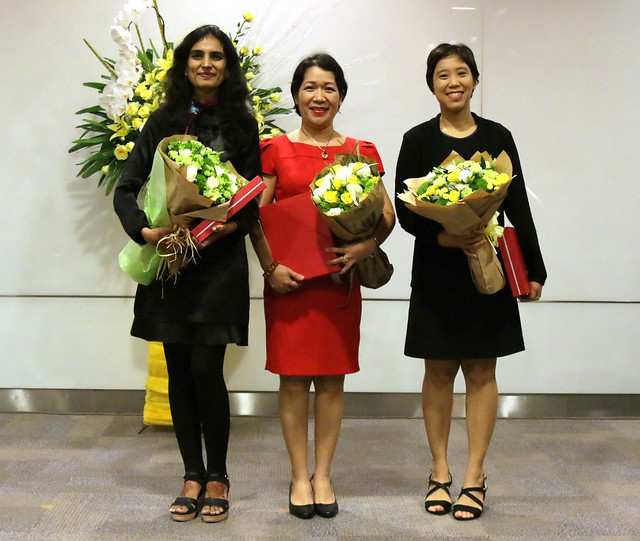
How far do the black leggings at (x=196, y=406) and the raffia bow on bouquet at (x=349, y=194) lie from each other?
0.61 m

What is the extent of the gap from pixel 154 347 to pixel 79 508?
3.85ft

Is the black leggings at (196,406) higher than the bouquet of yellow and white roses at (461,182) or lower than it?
lower

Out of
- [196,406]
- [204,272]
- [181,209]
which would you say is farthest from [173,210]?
[196,406]

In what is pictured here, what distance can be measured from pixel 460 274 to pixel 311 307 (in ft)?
1.71

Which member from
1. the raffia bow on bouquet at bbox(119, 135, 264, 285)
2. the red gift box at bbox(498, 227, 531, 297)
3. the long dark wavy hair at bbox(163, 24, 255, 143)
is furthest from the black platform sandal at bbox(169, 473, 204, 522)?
the red gift box at bbox(498, 227, 531, 297)

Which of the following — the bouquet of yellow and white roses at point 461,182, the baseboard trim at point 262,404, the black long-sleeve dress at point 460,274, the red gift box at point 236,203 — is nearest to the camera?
the bouquet of yellow and white roses at point 461,182

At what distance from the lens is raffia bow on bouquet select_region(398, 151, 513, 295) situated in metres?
2.33

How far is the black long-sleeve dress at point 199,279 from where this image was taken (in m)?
Answer: 2.57

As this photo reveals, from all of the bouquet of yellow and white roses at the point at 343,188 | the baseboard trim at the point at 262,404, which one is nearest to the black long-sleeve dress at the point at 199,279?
the bouquet of yellow and white roses at the point at 343,188

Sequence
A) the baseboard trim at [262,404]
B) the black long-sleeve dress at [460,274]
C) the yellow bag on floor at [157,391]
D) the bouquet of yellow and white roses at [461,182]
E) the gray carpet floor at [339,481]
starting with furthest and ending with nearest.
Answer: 1. the baseboard trim at [262,404]
2. the yellow bag on floor at [157,391]
3. the black long-sleeve dress at [460,274]
4. the gray carpet floor at [339,481]
5. the bouquet of yellow and white roses at [461,182]

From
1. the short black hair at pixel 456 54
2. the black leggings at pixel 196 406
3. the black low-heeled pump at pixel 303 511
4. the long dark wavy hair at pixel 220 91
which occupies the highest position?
the short black hair at pixel 456 54

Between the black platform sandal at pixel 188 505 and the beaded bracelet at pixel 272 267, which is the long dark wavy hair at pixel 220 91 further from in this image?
the black platform sandal at pixel 188 505

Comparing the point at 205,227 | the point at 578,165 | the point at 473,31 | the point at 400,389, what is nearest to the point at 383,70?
the point at 473,31

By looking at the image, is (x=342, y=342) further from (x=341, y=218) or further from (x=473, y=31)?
(x=473, y=31)
